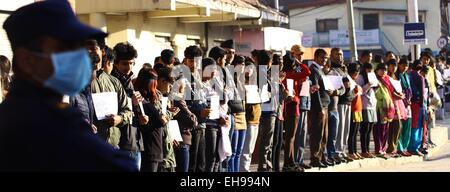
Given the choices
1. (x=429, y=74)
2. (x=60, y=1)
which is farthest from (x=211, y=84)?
(x=429, y=74)

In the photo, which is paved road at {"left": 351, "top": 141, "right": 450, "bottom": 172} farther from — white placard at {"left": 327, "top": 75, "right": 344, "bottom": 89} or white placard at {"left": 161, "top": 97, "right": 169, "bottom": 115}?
white placard at {"left": 161, "top": 97, "right": 169, "bottom": 115}

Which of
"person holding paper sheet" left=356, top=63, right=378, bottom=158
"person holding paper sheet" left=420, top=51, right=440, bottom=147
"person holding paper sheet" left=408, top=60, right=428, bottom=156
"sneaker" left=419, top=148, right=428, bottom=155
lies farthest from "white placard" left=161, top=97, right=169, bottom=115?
"person holding paper sheet" left=420, top=51, right=440, bottom=147

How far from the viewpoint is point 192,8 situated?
14898 mm

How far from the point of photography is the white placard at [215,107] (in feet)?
28.3

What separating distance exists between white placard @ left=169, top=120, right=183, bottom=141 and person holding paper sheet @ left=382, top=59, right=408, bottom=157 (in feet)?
19.4

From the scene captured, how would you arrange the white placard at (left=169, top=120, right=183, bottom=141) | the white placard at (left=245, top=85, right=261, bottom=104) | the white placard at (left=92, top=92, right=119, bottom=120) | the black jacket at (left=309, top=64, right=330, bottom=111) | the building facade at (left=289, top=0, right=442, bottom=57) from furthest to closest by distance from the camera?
1. the building facade at (left=289, top=0, right=442, bottom=57)
2. the black jacket at (left=309, top=64, right=330, bottom=111)
3. the white placard at (left=245, top=85, right=261, bottom=104)
4. the white placard at (left=169, top=120, right=183, bottom=141)
5. the white placard at (left=92, top=92, right=119, bottom=120)

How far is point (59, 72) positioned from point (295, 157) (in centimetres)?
821

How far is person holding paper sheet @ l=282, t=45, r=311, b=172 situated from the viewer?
10234 millimetres

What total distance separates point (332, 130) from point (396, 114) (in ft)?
7.51

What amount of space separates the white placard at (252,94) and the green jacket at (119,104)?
2844mm

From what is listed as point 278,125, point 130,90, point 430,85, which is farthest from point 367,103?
point 130,90

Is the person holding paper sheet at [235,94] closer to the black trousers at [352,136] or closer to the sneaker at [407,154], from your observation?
the black trousers at [352,136]

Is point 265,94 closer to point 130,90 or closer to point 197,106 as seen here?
point 197,106

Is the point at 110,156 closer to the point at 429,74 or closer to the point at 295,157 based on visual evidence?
the point at 295,157
